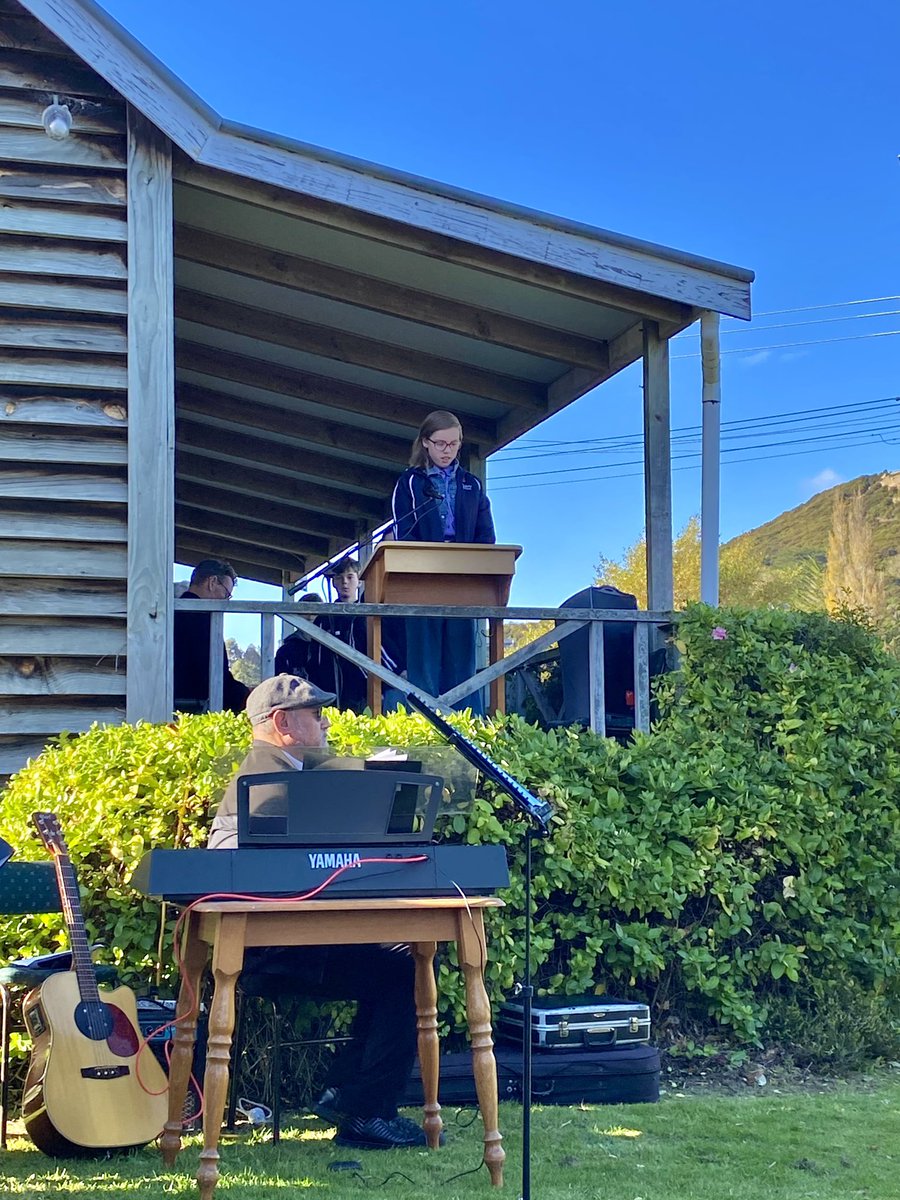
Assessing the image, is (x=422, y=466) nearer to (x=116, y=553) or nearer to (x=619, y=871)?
(x=116, y=553)

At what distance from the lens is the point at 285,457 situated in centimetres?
1062

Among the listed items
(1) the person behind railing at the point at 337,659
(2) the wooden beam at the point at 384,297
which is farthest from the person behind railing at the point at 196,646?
(2) the wooden beam at the point at 384,297

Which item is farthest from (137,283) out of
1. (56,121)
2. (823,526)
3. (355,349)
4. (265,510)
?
A: (823,526)

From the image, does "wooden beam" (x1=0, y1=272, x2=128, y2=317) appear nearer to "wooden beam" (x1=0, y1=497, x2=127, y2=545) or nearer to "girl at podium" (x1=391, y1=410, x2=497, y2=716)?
"wooden beam" (x1=0, y1=497, x2=127, y2=545)

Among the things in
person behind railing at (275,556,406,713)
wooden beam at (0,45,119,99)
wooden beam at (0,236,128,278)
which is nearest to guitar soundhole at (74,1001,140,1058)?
wooden beam at (0,236,128,278)

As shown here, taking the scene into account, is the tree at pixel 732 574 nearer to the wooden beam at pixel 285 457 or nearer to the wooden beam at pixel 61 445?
the wooden beam at pixel 285 457

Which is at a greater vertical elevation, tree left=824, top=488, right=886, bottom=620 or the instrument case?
tree left=824, top=488, right=886, bottom=620

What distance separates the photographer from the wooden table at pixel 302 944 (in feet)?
13.0

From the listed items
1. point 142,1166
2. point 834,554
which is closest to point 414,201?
point 142,1166

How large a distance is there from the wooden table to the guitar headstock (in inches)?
30.0

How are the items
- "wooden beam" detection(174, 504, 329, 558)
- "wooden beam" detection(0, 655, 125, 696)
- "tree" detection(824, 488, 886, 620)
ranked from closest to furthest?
1. "wooden beam" detection(0, 655, 125, 696)
2. "wooden beam" detection(174, 504, 329, 558)
3. "tree" detection(824, 488, 886, 620)

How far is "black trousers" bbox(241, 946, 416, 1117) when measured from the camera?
4688 millimetres

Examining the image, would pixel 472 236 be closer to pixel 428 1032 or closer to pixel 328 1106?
pixel 428 1032

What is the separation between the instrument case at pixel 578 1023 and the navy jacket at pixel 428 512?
8.76ft
